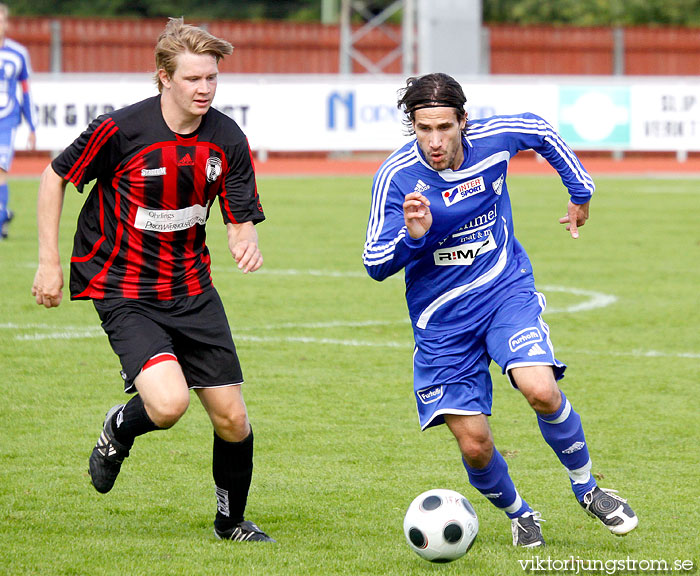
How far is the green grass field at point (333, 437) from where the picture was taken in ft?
15.6

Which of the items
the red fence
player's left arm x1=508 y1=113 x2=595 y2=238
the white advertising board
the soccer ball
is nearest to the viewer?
the soccer ball

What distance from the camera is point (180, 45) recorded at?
4.76 m

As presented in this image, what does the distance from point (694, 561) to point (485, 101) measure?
60.6 feet

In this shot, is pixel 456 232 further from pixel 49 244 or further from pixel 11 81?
pixel 11 81

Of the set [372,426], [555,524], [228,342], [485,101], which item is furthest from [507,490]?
[485,101]

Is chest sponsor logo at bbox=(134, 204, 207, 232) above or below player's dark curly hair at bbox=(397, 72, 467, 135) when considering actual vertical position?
below

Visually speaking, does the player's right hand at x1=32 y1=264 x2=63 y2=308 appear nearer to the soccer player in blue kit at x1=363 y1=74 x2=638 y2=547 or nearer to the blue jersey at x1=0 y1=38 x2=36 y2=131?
the soccer player in blue kit at x1=363 y1=74 x2=638 y2=547

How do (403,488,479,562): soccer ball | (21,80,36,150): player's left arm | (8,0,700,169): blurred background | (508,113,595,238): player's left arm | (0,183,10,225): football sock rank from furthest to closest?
1. (8,0,700,169): blurred background
2. (21,80,36,150): player's left arm
3. (0,183,10,225): football sock
4. (508,113,595,238): player's left arm
5. (403,488,479,562): soccer ball

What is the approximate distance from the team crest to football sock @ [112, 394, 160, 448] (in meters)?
0.90

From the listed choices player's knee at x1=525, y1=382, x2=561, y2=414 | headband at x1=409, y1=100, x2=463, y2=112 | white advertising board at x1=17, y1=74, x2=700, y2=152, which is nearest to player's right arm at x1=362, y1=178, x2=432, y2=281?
headband at x1=409, y1=100, x2=463, y2=112

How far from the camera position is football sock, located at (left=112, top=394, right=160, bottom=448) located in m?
4.89

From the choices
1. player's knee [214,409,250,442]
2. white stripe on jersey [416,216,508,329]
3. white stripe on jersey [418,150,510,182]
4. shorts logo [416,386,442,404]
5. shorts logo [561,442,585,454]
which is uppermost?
white stripe on jersey [418,150,510,182]

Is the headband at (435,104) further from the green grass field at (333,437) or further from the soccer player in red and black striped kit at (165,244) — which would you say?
the green grass field at (333,437)

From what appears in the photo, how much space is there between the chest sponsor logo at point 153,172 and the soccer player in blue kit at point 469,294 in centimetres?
83
